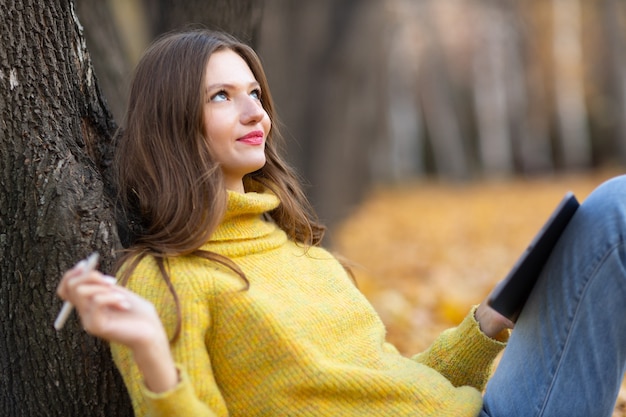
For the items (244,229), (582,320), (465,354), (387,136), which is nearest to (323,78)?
(465,354)

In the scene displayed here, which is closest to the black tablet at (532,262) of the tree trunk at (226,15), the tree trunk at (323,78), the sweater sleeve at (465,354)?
the sweater sleeve at (465,354)

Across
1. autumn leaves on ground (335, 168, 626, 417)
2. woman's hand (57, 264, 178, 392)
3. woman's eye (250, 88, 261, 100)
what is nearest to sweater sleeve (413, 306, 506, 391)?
autumn leaves on ground (335, 168, 626, 417)

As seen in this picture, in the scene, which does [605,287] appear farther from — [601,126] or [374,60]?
[601,126]

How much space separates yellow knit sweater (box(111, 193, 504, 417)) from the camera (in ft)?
6.69

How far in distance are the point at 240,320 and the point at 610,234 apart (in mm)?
985

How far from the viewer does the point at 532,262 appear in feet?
7.39

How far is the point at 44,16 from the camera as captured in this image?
247 cm

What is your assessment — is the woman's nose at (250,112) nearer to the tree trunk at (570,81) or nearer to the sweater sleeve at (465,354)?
the sweater sleeve at (465,354)

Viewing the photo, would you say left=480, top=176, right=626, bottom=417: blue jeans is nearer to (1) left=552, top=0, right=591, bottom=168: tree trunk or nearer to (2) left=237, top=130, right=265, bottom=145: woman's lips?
(2) left=237, top=130, right=265, bottom=145: woman's lips

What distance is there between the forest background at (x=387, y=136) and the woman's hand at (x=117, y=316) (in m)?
0.67

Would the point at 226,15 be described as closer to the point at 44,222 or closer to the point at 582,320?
the point at 44,222

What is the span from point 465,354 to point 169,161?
1.11 m

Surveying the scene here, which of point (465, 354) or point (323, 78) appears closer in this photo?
point (465, 354)

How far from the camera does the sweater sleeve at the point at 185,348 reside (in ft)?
6.48
